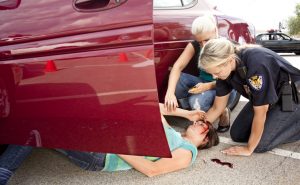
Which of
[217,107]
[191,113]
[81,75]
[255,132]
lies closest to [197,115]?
[191,113]

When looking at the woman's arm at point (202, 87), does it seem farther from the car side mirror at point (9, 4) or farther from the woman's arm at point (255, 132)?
the car side mirror at point (9, 4)

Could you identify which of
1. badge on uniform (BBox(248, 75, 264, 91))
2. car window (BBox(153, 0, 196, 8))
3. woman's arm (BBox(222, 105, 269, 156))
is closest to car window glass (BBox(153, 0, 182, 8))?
car window (BBox(153, 0, 196, 8))

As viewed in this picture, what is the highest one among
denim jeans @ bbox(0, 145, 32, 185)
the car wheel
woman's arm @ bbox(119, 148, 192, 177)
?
the car wheel

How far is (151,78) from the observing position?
152cm

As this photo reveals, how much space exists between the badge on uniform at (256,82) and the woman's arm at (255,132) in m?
0.15

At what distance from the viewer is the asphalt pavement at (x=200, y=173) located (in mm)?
2295

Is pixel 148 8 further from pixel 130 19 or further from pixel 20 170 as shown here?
pixel 20 170

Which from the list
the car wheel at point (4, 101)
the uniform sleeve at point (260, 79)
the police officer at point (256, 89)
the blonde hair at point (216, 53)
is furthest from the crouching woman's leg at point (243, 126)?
the car wheel at point (4, 101)

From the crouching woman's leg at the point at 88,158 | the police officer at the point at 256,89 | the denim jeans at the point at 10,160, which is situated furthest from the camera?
the police officer at the point at 256,89

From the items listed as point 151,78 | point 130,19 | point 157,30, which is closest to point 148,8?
point 130,19

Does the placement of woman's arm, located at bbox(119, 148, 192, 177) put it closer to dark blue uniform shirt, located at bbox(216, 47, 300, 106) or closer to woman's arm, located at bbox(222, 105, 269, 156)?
woman's arm, located at bbox(222, 105, 269, 156)

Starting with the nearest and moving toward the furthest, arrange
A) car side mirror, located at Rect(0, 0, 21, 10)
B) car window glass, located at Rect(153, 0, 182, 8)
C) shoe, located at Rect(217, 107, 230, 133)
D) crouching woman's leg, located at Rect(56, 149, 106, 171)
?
car side mirror, located at Rect(0, 0, 21, 10) → crouching woman's leg, located at Rect(56, 149, 106, 171) → car window glass, located at Rect(153, 0, 182, 8) → shoe, located at Rect(217, 107, 230, 133)

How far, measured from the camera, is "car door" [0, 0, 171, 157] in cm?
152

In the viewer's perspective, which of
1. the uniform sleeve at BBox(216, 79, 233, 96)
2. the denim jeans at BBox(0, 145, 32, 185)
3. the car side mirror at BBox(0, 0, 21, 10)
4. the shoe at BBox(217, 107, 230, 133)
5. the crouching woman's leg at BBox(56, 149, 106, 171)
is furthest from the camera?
the shoe at BBox(217, 107, 230, 133)
